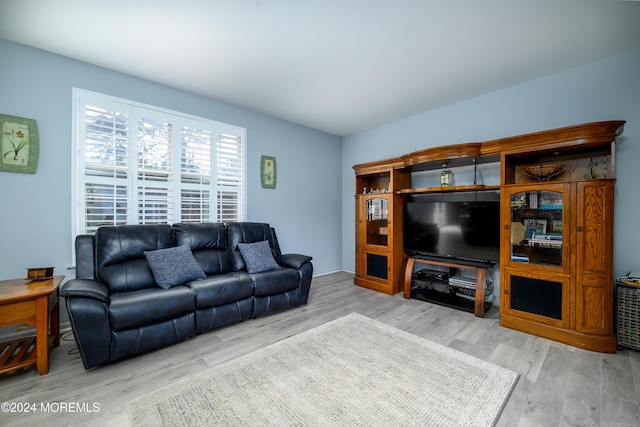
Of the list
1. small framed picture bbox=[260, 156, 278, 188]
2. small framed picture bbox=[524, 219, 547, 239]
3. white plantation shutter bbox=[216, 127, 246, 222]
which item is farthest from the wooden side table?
small framed picture bbox=[524, 219, 547, 239]

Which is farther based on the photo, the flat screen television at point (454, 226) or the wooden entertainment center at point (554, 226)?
the flat screen television at point (454, 226)

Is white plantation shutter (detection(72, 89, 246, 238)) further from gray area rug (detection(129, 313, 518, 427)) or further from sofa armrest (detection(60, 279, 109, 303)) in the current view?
gray area rug (detection(129, 313, 518, 427))

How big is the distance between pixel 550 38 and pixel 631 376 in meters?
2.88

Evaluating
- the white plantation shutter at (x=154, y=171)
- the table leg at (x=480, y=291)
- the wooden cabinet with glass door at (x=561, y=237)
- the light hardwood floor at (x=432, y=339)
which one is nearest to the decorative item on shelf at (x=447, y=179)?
the wooden cabinet with glass door at (x=561, y=237)

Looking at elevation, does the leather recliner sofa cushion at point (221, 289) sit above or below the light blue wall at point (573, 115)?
below

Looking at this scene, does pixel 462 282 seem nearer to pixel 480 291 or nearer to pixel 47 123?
pixel 480 291

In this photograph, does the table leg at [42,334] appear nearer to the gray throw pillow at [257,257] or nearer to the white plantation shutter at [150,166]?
the white plantation shutter at [150,166]

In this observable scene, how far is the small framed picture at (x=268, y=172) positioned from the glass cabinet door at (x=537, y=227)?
3285mm

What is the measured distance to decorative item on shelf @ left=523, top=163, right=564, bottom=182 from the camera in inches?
105

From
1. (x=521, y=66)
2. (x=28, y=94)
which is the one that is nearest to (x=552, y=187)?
(x=521, y=66)

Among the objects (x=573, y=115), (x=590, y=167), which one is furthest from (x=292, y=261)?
(x=573, y=115)

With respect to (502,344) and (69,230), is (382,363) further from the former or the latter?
(69,230)

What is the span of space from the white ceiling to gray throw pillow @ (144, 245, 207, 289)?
205 centimetres

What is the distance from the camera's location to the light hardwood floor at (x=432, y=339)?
1.55m
